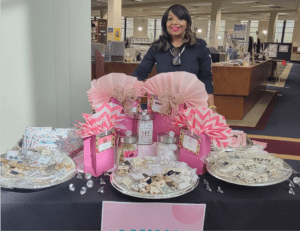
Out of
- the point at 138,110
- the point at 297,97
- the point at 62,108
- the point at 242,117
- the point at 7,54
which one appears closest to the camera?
the point at 138,110

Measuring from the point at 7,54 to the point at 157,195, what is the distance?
1.43m

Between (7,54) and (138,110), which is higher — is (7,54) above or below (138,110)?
above

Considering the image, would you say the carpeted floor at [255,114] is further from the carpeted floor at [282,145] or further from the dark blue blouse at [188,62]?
the dark blue blouse at [188,62]

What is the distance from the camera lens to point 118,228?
98 cm

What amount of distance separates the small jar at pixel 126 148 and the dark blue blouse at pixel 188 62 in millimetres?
745

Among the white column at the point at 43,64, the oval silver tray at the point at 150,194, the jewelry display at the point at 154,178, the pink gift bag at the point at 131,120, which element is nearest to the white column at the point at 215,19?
the white column at the point at 43,64

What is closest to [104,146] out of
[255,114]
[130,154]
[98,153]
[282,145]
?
[98,153]

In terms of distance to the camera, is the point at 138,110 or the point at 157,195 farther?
the point at 138,110

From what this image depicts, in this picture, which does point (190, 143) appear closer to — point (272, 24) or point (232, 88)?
point (232, 88)

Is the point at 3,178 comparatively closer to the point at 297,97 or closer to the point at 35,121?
the point at 35,121

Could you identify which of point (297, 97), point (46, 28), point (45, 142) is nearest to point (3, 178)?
point (45, 142)

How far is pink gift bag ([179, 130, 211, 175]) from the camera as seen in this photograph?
3.72 ft

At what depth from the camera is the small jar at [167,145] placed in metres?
1.20

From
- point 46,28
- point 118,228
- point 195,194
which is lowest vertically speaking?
point 118,228
